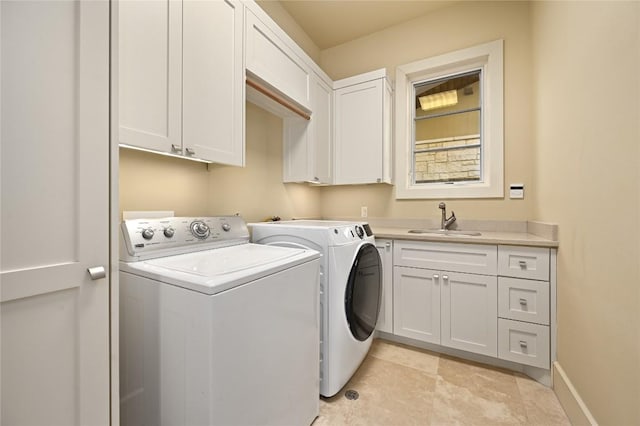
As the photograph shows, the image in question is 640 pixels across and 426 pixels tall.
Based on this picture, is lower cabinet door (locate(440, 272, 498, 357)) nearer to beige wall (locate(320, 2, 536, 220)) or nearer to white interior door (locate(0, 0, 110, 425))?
beige wall (locate(320, 2, 536, 220))

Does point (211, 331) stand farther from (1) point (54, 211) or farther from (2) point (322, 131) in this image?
(2) point (322, 131)

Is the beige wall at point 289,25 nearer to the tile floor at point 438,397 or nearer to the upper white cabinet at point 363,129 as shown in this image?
the upper white cabinet at point 363,129

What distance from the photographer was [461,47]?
236 centimetres

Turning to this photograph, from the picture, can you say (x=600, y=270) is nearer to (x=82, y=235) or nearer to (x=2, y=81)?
(x=82, y=235)

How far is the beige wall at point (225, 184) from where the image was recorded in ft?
4.19

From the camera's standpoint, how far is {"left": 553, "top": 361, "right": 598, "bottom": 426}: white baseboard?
1.18 m

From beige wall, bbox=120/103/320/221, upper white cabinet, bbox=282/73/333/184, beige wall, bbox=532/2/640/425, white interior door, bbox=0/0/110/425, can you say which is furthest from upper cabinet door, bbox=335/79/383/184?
white interior door, bbox=0/0/110/425

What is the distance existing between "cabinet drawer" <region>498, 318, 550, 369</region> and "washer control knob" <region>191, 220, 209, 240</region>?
1907mm

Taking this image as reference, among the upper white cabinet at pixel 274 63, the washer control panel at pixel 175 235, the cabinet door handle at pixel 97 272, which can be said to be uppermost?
the upper white cabinet at pixel 274 63

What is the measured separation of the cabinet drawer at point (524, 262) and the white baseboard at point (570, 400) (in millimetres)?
517

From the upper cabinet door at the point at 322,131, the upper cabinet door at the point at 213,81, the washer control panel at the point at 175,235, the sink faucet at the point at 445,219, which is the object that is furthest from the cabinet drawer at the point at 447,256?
the upper cabinet door at the point at 213,81

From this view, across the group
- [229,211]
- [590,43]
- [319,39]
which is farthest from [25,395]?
[319,39]

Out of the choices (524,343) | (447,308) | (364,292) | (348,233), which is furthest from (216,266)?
(524,343)

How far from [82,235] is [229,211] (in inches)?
44.1
